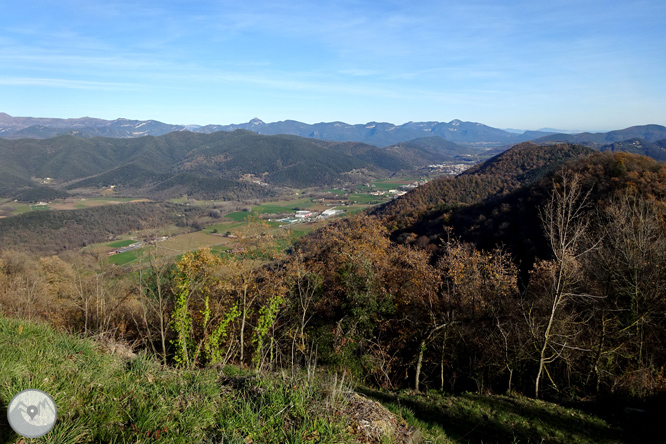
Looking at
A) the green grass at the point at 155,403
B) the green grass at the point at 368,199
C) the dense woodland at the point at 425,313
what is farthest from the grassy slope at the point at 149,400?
the green grass at the point at 368,199

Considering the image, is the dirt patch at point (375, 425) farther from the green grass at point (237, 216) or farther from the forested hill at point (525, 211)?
the green grass at point (237, 216)

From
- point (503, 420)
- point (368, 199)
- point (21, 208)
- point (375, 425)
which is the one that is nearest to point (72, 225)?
point (21, 208)

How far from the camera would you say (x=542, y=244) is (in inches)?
1099

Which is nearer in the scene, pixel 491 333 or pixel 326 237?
pixel 491 333

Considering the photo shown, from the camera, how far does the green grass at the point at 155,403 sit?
3316 millimetres

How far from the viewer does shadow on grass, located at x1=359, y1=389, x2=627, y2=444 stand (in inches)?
292

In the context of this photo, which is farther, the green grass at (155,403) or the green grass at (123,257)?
the green grass at (123,257)

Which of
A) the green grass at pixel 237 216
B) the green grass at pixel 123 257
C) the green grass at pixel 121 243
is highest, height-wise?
the green grass at pixel 237 216

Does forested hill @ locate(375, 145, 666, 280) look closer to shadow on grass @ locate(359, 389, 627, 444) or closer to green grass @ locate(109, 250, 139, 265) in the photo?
shadow on grass @ locate(359, 389, 627, 444)

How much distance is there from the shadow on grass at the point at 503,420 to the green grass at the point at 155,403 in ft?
13.9

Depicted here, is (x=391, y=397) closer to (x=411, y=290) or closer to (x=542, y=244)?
(x=411, y=290)

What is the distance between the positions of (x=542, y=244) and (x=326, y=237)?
68.1 ft

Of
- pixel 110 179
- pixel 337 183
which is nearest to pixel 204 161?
pixel 110 179

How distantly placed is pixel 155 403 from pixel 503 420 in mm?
8273
